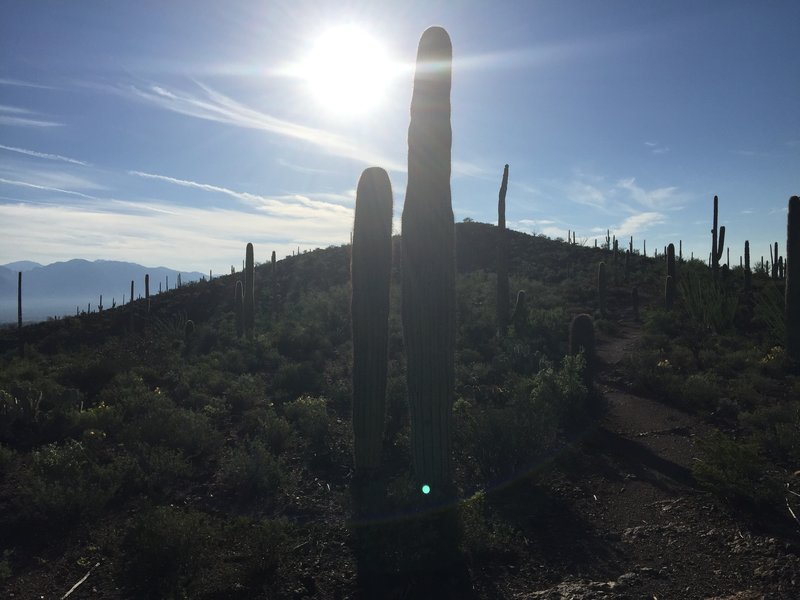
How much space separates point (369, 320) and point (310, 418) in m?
3.54

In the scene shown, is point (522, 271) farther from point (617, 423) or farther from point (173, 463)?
point (173, 463)

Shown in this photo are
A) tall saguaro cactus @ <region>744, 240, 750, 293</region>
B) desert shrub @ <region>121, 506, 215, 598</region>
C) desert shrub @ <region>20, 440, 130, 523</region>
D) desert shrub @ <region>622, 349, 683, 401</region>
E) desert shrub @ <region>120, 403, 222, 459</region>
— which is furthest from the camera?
tall saguaro cactus @ <region>744, 240, 750, 293</region>

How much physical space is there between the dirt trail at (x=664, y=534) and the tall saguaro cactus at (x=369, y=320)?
314 cm

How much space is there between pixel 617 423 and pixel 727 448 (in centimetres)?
454

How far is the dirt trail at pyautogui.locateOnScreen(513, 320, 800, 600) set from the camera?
18.0 ft

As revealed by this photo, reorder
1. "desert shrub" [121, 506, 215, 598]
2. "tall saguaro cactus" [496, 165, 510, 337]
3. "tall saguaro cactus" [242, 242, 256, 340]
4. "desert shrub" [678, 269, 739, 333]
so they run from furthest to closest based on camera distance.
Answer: "tall saguaro cactus" [242, 242, 256, 340]
"tall saguaro cactus" [496, 165, 510, 337]
"desert shrub" [678, 269, 739, 333]
"desert shrub" [121, 506, 215, 598]

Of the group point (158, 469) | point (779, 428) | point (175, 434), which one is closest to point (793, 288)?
point (779, 428)

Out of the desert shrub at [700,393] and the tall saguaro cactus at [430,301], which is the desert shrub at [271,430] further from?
the desert shrub at [700,393]

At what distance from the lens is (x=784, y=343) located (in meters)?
16.5

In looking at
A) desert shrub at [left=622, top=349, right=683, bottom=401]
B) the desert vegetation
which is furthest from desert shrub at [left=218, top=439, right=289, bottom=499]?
desert shrub at [left=622, top=349, right=683, bottom=401]

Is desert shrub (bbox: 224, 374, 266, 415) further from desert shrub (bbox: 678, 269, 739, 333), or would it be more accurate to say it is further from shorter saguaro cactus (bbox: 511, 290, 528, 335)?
desert shrub (bbox: 678, 269, 739, 333)

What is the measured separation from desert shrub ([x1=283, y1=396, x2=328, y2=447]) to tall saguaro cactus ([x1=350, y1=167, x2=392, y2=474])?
2.02 meters

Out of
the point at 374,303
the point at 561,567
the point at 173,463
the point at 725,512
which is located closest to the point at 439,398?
the point at 374,303

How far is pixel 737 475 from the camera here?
23.2 feet
